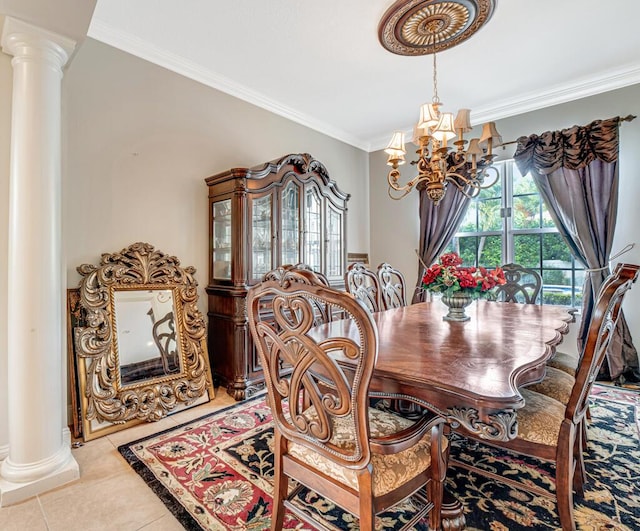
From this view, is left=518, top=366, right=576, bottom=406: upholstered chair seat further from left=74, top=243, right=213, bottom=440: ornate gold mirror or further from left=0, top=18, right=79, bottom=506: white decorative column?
left=0, top=18, right=79, bottom=506: white decorative column

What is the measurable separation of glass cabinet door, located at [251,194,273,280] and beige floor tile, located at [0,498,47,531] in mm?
1885

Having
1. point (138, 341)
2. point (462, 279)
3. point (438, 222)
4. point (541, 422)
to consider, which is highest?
point (438, 222)

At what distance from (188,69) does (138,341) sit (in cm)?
232

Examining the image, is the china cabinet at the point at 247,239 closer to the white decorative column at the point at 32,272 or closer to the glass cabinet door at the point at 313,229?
the glass cabinet door at the point at 313,229

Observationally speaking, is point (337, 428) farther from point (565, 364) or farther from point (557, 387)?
point (565, 364)

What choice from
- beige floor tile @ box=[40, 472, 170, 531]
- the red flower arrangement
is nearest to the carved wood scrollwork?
the red flower arrangement

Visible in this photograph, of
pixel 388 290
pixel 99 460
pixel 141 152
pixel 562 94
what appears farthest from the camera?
pixel 562 94

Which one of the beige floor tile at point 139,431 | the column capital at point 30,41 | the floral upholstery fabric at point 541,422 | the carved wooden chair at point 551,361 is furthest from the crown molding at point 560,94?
the beige floor tile at point 139,431

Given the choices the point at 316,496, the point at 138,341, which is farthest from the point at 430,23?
the point at 138,341

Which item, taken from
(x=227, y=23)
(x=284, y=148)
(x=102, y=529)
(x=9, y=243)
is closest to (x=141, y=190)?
(x=9, y=243)

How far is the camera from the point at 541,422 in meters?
1.43

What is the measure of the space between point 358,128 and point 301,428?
413cm

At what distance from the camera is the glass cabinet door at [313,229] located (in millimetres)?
3543

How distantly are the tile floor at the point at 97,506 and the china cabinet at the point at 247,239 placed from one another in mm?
1078
